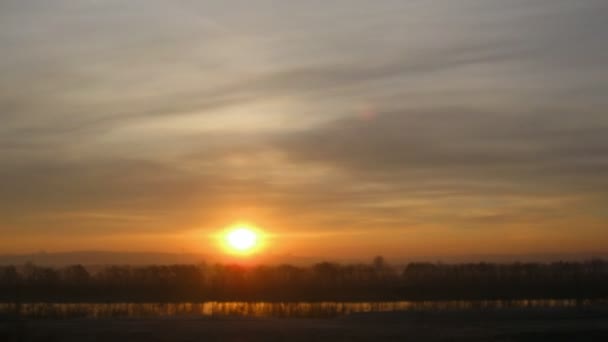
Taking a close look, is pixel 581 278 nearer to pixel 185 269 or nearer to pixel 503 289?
pixel 503 289

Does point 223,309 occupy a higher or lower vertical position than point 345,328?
higher

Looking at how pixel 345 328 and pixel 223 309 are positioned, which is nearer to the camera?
pixel 345 328

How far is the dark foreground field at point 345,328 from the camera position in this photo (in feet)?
116

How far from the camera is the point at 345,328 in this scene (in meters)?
38.7

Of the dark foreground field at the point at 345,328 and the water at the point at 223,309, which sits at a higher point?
the water at the point at 223,309

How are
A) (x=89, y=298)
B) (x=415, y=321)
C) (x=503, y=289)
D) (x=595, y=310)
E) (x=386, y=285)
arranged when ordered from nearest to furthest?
(x=415, y=321)
(x=595, y=310)
(x=89, y=298)
(x=503, y=289)
(x=386, y=285)

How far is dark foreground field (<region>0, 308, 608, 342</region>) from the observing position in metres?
35.4

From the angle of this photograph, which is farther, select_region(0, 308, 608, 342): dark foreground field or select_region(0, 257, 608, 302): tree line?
select_region(0, 257, 608, 302): tree line

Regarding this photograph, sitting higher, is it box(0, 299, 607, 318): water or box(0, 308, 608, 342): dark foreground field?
box(0, 299, 607, 318): water

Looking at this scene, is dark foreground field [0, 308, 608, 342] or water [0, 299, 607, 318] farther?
water [0, 299, 607, 318]

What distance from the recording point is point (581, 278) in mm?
85938

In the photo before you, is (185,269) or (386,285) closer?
(386,285)

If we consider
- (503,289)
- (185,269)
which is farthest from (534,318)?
(185,269)

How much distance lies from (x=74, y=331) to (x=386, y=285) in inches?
1987
